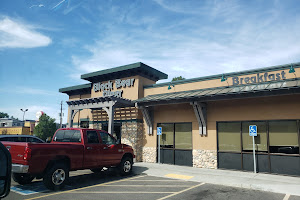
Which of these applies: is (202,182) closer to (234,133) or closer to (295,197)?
(295,197)

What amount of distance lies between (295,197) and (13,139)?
12878 millimetres

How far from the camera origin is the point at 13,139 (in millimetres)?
11781

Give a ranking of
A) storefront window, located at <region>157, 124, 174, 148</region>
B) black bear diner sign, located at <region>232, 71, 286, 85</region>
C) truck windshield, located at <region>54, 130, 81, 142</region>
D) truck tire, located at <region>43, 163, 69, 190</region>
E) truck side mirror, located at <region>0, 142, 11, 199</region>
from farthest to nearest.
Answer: storefront window, located at <region>157, 124, 174, 148</region>
black bear diner sign, located at <region>232, 71, 286, 85</region>
truck windshield, located at <region>54, 130, 81, 142</region>
truck tire, located at <region>43, 163, 69, 190</region>
truck side mirror, located at <region>0, 142, 11, 199</region>

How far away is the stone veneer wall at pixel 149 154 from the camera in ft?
51.4

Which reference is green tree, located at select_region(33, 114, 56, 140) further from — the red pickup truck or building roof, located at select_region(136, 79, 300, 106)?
the red pickup truck

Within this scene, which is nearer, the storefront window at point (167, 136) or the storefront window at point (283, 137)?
the storefront window at point (283, 137)

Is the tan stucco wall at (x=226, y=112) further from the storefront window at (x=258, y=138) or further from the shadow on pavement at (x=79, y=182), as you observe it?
the shadow on pavement at (x=79, y=182)

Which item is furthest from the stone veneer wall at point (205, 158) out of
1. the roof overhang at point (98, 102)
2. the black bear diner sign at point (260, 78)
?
the roof overhang at point (98, 102)

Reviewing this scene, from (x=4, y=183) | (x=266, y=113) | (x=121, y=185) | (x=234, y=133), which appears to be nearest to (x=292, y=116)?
(x=266, y=113)

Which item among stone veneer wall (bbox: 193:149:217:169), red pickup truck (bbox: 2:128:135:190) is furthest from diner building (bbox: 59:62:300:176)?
red pickup truck (bbox: 2:128:135:190)

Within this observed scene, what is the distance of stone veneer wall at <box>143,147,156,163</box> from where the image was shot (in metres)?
15.7

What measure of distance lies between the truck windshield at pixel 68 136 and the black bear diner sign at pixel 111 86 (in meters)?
7.91

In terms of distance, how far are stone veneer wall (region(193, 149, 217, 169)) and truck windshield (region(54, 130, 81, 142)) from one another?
7.63 m

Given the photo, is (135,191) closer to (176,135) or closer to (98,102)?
(176,135)
